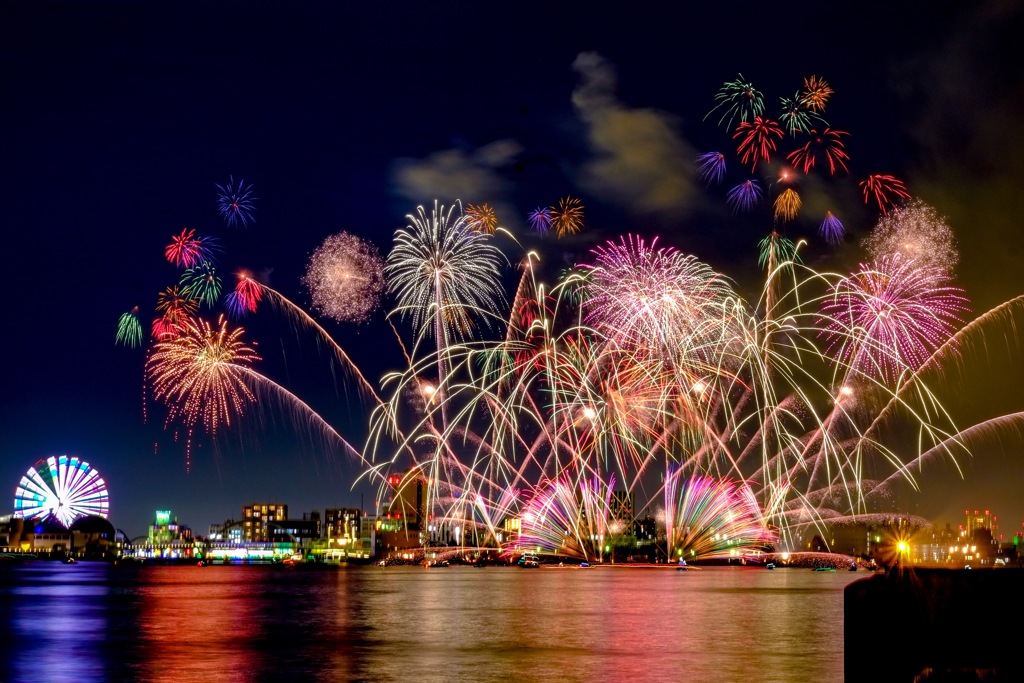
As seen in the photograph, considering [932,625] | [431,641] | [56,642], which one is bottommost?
[56,642]

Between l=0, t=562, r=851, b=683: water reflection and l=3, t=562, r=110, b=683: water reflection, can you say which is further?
l=3, t=562, r=110, b=683: water reflection

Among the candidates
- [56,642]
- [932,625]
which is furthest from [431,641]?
[932,625]

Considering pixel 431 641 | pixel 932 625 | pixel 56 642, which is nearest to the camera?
pixel 932 625

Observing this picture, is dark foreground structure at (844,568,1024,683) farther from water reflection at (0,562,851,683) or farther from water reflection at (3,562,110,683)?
water reflection at (3,562,110,683)

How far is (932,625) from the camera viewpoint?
16047 mm

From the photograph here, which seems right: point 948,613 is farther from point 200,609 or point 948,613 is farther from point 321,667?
point 200,609

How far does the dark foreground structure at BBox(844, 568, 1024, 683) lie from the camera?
1590 cm

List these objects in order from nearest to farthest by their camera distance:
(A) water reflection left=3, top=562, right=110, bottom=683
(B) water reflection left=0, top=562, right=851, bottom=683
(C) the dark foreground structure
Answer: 1. (C) the dark foreground structure
2. (B) water reflection left=0, top=562, right=851, bottom=683
3. (A) water reflection left=3, top=562, right=110, bottom=683

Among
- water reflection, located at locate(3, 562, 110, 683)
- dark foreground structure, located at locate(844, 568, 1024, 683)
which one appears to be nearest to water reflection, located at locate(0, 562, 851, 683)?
water reflection, located at locate(3, 562, 110, 683)

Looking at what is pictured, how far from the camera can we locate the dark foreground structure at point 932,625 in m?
15.9

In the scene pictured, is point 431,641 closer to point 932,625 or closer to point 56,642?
point 56,642

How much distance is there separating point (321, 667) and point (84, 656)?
21.4ft

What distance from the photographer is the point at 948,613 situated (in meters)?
16.1

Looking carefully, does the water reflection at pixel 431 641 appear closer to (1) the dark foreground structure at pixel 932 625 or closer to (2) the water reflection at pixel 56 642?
(2) the water reflection at pixel 56 642
